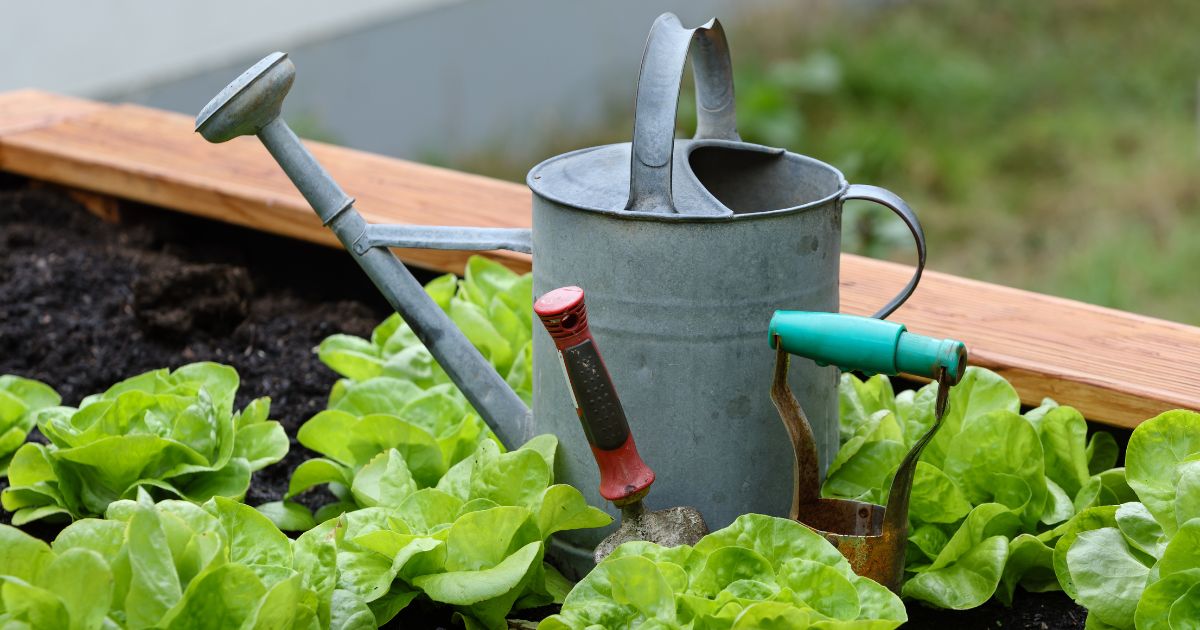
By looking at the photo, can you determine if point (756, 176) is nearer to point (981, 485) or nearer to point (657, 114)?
point (657, 114)

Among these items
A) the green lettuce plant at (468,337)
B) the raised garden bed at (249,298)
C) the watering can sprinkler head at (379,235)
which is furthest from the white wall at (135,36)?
the watering can sprinkler head at (379,235)

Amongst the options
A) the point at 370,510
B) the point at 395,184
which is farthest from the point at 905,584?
the point at 395,184

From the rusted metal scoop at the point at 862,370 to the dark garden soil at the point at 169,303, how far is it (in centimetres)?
64

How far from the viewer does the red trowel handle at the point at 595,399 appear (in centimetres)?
103

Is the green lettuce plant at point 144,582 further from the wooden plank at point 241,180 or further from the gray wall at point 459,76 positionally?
the gray wall at point 459,76

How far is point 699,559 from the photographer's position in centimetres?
108

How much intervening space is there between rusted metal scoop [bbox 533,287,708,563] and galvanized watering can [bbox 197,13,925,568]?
34 mm

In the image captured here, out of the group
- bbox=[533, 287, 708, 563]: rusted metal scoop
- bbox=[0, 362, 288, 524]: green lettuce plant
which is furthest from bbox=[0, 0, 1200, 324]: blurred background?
bbox=[0, 362, 288, 524]: green lettuce plant

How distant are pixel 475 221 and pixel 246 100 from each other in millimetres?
850

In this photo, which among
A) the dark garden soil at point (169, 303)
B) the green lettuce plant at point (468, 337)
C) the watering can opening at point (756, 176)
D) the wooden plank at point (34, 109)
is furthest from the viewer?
the wooden plank at point (34, 109)

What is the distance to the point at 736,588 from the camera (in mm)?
1028

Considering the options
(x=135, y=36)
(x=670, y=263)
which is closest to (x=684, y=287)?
(x=670, y=263)

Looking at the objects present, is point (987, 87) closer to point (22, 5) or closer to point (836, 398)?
point (22, 5)

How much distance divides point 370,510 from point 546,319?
30 centimetres
